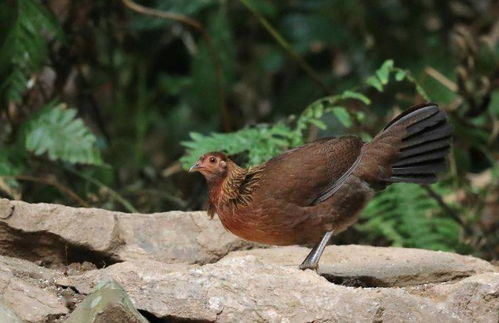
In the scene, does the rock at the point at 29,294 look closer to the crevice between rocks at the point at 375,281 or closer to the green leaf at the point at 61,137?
the crevice between rocks at the point at 375,281

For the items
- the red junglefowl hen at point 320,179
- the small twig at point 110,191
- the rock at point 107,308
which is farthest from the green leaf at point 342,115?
the rock at point 107,308

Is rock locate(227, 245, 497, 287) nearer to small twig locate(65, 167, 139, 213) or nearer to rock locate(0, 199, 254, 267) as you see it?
rock locate(0, 199, 254, 267)

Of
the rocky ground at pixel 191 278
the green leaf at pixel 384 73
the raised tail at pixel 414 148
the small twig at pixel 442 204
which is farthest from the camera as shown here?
the small twig at pixel 442 204

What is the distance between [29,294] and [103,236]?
39.6 inches

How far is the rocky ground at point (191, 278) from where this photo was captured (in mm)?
3662

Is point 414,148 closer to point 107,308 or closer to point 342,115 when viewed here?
point 342,115

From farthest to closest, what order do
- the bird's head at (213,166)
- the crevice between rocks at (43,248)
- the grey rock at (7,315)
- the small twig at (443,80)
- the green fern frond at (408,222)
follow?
the small twig at (443,80)
the green fern frond at (408,222)
the bird's head at (213,166)
the crevice between rocks at (43,248)
the grey rock at (7,315)

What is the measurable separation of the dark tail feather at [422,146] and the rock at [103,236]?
1068 millimetres

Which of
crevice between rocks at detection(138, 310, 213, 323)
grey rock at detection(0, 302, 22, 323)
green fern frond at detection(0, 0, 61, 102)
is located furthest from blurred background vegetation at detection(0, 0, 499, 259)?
grey rock at detection(0, 302, 22, 323)

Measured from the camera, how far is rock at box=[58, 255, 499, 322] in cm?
369

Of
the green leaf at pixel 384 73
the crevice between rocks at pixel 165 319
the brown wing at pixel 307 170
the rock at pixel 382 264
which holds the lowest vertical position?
the rock at pixel 382 264

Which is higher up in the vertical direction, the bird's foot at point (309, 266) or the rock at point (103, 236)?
the rock at point (103, 236)

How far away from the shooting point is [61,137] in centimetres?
620

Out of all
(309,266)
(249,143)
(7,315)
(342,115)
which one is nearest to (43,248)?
(7,315)
